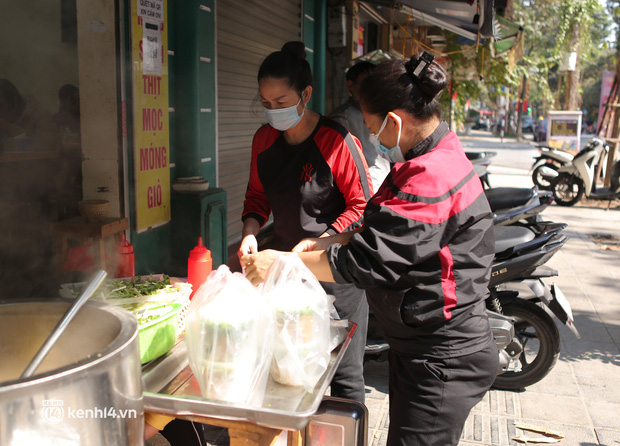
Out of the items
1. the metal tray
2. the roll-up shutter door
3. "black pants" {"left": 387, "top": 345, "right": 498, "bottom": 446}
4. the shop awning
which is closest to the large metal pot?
the metal tray

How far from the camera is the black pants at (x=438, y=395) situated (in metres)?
2.02

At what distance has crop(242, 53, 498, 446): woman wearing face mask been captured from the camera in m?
1.85

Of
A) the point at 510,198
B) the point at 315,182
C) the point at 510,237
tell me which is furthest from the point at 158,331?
the point at 510,198

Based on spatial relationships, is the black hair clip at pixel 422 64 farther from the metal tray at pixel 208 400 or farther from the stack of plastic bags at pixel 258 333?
the metal tray at pixel 208 400

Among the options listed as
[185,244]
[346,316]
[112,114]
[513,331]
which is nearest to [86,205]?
[112,114]

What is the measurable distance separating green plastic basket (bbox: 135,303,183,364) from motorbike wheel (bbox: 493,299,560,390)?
2.87 meters

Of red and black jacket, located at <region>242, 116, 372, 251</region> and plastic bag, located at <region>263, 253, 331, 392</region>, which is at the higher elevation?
red and black jacket, located at <region>242, 116, 372, 251</region>

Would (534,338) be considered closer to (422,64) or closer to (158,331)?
(422,64)

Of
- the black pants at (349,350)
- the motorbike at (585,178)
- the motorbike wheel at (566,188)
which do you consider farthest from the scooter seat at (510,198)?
the motorbike wheel at (566,188)

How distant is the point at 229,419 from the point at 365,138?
9.63 feet

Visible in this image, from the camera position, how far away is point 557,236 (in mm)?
4164

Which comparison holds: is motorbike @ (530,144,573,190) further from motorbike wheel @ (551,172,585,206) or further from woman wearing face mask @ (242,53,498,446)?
woman wearing face mask @ (242,53,498,446)

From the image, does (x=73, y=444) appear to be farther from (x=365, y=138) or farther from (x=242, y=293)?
(x=365, y=138)

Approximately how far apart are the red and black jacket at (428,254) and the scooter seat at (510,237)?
2.07m
